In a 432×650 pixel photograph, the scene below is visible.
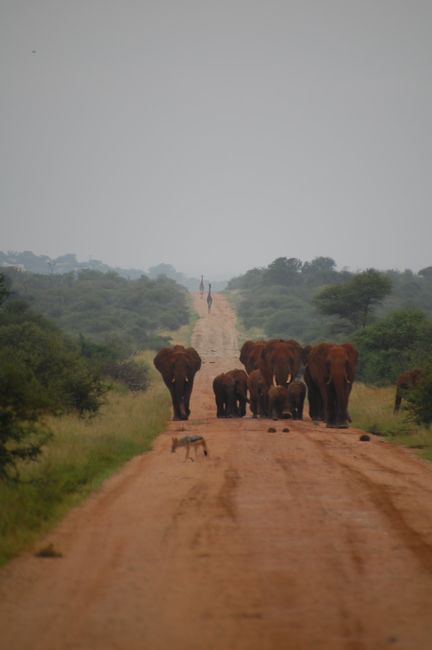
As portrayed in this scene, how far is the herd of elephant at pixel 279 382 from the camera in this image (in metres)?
21.4

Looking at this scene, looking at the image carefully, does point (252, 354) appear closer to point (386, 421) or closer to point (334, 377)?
point (334, 377)

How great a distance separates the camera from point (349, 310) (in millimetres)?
47312

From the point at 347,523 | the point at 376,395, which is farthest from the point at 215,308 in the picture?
the point at 347,523

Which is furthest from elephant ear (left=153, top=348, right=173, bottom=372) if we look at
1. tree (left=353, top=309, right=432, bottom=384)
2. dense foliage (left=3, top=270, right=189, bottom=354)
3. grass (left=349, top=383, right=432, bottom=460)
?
dense foliage (left=3, top=270, right=189, bottom=354)

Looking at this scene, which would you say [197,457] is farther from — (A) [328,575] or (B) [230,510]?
(A) [328,575]

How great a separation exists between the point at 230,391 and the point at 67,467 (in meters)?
11.9

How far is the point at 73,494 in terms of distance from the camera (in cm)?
1080

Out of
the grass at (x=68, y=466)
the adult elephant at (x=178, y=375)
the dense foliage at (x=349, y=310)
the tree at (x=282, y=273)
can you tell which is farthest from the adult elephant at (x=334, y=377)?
the tree at (x=282, y=273)

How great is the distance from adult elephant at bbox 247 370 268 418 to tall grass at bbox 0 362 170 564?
3.07 meters

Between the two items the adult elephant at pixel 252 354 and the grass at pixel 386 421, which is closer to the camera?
the grass at pixel 386 421

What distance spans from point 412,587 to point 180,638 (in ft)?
7.44

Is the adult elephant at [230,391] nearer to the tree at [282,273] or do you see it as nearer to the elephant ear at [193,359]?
the elephant ear at [193,359]

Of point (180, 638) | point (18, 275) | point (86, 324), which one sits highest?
point (18, 275)

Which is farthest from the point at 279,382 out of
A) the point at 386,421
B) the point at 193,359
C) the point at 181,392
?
the point at 386,421
